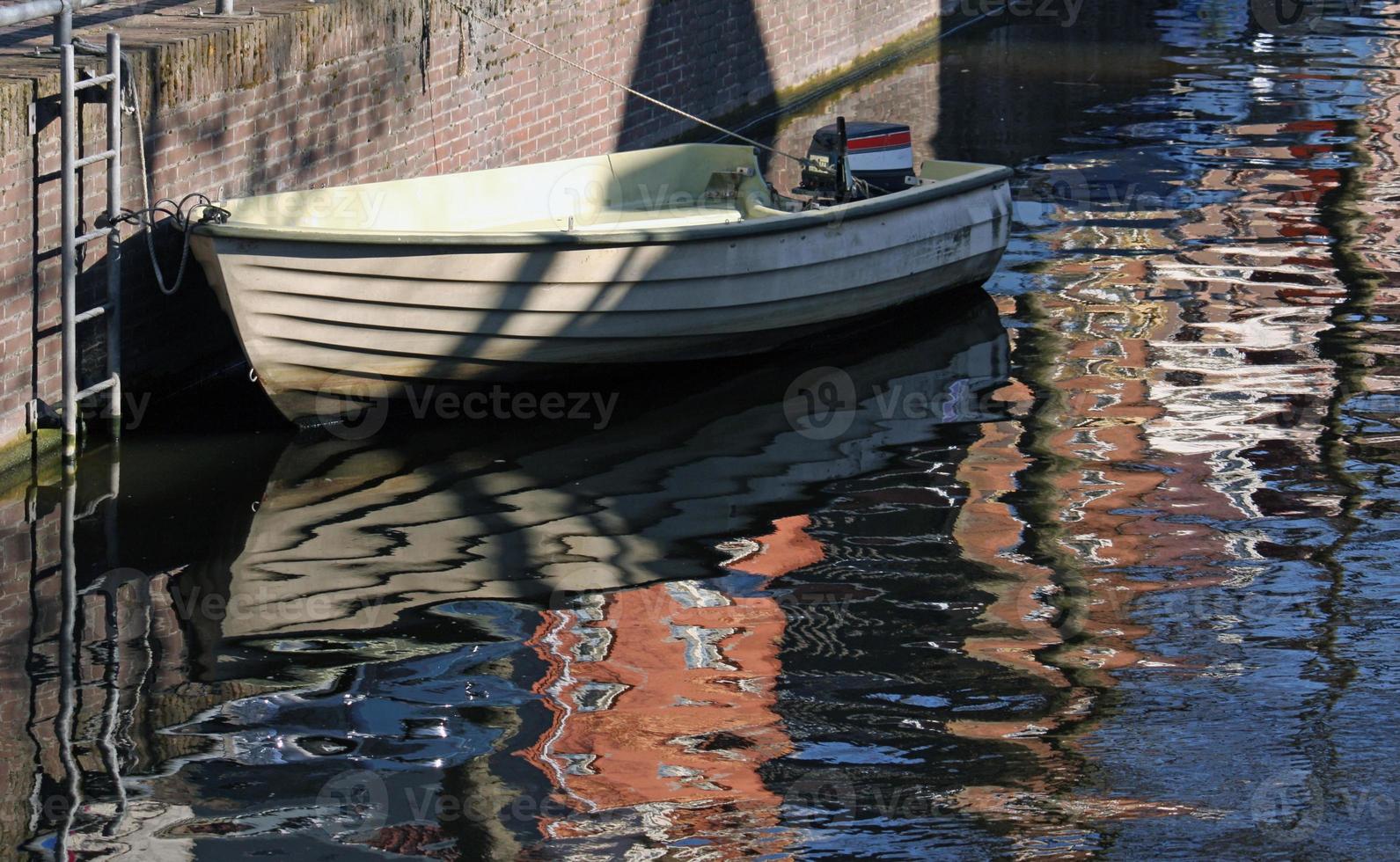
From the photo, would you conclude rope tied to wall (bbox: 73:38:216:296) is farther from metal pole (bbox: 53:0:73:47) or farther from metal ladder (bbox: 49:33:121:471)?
metal pole (bbox: 53:0:73:47)

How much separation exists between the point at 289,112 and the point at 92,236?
178 cm

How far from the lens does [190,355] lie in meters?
9.39

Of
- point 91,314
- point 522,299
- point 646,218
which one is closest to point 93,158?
point 91,314

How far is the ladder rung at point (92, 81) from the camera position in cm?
819

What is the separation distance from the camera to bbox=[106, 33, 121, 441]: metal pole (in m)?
8.37

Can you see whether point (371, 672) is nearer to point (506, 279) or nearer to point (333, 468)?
point (333, 468)

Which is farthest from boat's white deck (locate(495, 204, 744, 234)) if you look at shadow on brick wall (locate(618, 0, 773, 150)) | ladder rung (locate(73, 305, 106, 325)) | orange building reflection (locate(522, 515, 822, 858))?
orange building reflection (locate(522, 515, 822, 858))

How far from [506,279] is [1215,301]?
4.51 meters

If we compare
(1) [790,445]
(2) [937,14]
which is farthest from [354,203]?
(2) [937,14]

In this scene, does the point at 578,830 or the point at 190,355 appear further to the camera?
the point at 190,355

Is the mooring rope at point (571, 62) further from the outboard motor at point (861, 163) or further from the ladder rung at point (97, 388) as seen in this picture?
the ladder rung at point (97, 388)

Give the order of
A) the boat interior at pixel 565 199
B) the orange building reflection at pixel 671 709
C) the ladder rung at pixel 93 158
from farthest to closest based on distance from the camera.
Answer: the boat interior at pixel 565 199 < the ladder rung at pixel 93 158 < the orange building reflection at pixel 671 709

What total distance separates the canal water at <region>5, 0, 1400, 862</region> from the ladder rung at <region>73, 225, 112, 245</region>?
Result: 37.4 inches

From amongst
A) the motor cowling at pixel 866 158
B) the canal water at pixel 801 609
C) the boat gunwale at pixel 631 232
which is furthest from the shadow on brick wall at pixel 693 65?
the boat gunwale at pixel 631 232
